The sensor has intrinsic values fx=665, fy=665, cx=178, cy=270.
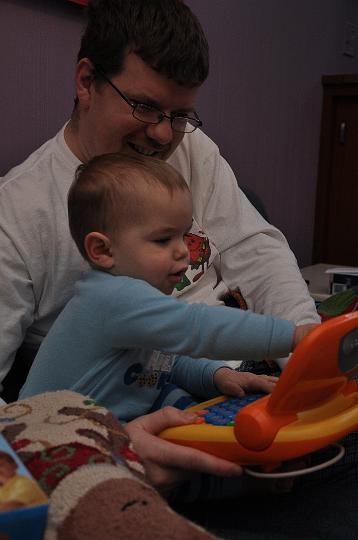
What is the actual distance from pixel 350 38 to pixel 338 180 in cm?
72

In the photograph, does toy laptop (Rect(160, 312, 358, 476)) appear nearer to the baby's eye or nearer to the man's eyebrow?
the baby's eye

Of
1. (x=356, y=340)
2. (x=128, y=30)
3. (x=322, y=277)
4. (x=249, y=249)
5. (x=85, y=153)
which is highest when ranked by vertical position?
(x=128, y=30)

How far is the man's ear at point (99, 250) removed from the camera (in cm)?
99

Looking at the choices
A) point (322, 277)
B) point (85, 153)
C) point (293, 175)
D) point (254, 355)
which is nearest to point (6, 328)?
point (85, 153)

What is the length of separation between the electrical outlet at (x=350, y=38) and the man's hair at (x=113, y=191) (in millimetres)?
2515

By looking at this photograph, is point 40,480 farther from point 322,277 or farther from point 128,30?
point 322,277

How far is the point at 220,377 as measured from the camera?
3.52 feet

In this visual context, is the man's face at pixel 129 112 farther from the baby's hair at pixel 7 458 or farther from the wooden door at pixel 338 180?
the wooden door at pixel 338 180

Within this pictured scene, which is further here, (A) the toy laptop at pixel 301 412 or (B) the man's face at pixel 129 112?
(B) the man's face at pixel 129 112

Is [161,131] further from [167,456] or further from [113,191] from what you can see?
[167,456]

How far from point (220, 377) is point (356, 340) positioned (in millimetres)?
344

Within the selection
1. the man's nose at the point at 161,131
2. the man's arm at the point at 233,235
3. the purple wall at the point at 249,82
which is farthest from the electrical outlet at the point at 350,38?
the man's nose at the point at 161,131

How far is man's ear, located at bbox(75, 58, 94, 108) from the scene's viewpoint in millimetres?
1219

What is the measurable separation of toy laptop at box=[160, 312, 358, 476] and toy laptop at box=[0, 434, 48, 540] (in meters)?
0.29
